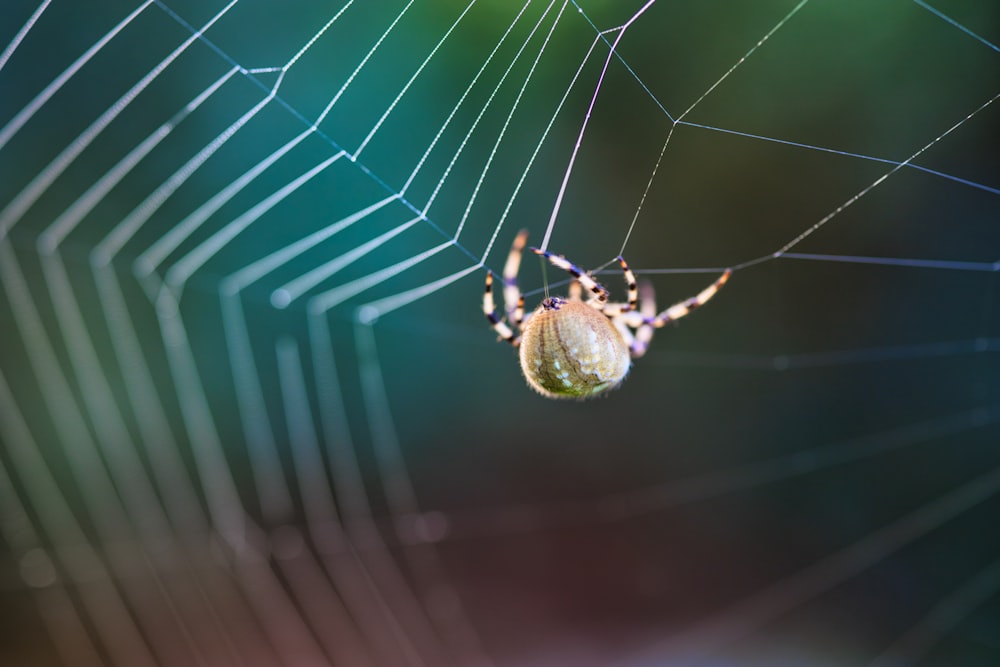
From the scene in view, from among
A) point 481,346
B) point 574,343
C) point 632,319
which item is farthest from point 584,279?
point 481,346

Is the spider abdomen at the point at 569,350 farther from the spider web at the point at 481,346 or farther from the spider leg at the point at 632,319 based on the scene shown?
the spider web at the point at 481,346

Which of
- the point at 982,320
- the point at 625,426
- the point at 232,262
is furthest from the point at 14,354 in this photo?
the point at 982,320

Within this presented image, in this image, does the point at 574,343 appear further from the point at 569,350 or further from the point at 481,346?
the point at 481,346

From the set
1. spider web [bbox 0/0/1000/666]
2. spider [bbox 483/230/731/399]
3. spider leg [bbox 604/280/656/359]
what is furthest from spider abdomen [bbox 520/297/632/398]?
spider web [bbox 0/0/1000/666]

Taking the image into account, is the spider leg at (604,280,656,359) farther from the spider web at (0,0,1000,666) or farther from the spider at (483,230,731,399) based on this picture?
the spider web at (0,0,1000,666)

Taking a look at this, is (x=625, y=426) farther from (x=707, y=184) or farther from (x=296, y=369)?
(x=296, y=369)

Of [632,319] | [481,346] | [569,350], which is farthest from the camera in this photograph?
[481,346]

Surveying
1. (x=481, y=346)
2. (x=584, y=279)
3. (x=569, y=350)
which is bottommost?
(x=569, y=350)
